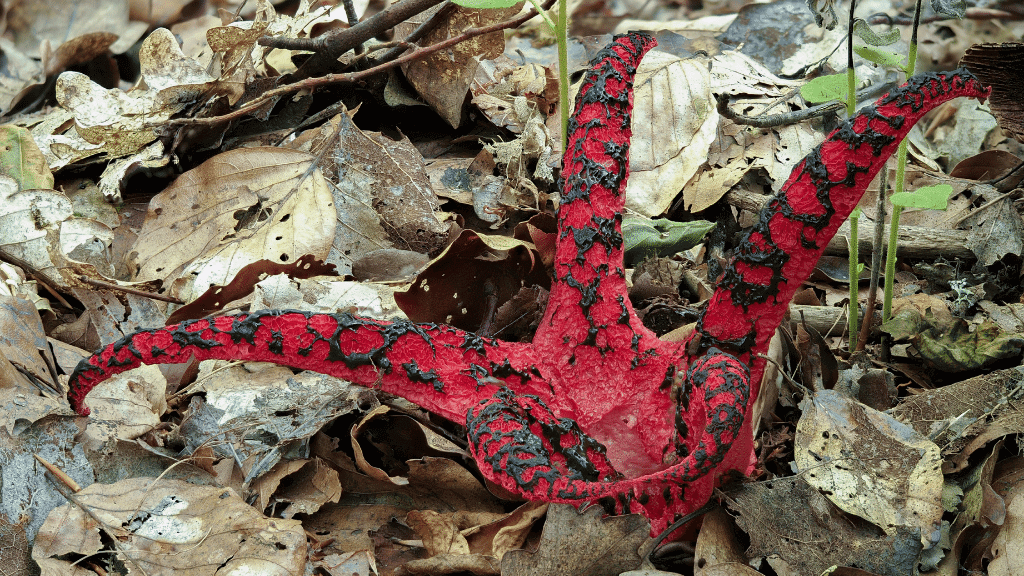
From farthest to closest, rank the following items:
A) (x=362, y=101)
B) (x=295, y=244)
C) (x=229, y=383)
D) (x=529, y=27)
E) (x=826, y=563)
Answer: (x=529, y=27) → (x=362, y=101) → (x=295, y=244) → (x=229, y=383) → (x=826, y=563)

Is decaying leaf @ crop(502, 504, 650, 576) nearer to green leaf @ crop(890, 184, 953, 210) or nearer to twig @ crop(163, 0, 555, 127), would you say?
green leaf @ crop(890, 184, 953, 210)

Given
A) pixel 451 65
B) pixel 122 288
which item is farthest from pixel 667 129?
pixel 122 288

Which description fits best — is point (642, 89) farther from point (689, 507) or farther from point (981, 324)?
point (689, 507)

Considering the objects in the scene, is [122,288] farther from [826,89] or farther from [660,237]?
[826,89]

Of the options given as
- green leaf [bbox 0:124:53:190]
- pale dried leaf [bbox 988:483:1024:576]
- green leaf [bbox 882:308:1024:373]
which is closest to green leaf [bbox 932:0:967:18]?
green leaf [bbox 882:308:1024:373]

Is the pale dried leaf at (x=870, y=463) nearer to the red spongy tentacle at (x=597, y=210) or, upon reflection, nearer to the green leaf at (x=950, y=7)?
the red spongy tentacle at (x=597, y=210)

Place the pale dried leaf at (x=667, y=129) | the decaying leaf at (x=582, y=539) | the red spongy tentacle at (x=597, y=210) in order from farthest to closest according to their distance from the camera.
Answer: the pale dried leaf at (x=667, y=129) → the red spongy tentacle at (x=597, y=210) → the decaying leaf at (x=582, y=539)

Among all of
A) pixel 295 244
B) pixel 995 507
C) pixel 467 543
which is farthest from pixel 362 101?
pixel 995 507

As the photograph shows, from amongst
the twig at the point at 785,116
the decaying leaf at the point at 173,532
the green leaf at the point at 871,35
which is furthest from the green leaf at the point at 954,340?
the decaying leaf at the point at 173,532
